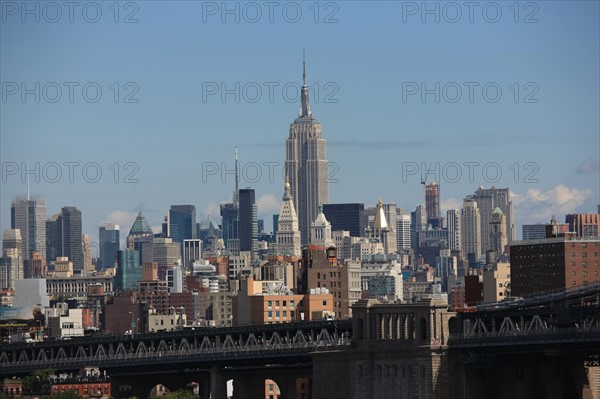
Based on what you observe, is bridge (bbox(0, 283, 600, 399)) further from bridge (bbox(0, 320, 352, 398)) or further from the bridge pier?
the bridge pier

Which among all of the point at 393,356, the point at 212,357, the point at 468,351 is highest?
the point at 468,351

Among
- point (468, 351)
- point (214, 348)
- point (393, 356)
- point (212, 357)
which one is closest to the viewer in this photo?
point (468, 351)

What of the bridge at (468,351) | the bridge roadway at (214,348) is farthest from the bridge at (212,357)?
the bridge at (468,351)

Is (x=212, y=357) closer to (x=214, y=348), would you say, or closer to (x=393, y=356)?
(x=214, y=348)

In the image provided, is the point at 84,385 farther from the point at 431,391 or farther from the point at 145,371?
the point at 431,391

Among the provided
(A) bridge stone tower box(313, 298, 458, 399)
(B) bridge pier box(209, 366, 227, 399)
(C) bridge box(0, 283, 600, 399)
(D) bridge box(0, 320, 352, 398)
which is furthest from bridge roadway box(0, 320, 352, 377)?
(A) bridge stone tower box(313, 298, 458, 399)

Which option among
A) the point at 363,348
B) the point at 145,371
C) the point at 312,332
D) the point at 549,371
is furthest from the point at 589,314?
the point at 145,371

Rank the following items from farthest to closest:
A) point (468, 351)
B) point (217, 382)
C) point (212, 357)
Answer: point (217, 382) → point (212, 357) → point (468, 351)

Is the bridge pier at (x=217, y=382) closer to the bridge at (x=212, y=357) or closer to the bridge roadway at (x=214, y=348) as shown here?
the bridge at (x=212, y=357)

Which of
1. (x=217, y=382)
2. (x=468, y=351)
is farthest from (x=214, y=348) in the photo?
(x=468, y=351)
